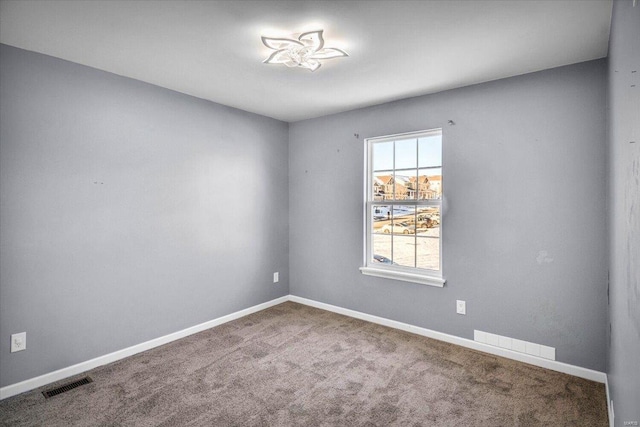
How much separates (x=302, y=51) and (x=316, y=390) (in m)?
2.49

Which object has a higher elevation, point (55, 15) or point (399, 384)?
point (55, 15)

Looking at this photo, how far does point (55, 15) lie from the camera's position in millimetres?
1996

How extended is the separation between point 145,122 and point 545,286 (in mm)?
3876

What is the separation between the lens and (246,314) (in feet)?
13.4

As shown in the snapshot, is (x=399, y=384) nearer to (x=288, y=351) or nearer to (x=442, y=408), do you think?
(x=442, y=408)

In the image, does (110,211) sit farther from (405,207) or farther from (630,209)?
(630,209)

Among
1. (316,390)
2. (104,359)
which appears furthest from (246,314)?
(316,390)

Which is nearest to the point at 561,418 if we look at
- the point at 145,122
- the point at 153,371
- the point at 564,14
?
the point at 564,14

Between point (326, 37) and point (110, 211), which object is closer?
point (326, 37)

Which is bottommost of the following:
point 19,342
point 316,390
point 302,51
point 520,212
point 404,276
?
point 316,390

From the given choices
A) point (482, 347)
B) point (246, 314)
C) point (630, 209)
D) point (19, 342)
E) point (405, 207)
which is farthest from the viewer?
point (246, 314)

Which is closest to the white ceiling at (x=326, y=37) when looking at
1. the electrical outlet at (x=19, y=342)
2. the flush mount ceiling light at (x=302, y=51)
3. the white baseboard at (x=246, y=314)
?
the flush mount ceiling light at (x=302, y=51)

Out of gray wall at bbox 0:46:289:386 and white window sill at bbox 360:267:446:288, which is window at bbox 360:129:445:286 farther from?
gray wall at bbox 0:46:289:386

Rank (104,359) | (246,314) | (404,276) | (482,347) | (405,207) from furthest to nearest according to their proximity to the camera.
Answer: (246,314) < (405,207) < (404,276) < (482,347) < (104,359)
